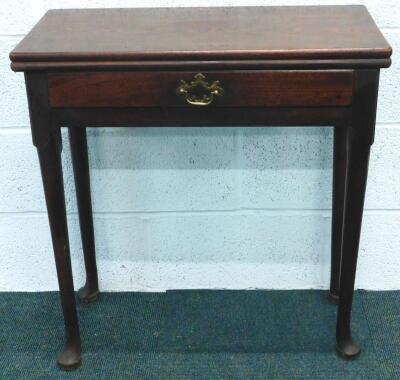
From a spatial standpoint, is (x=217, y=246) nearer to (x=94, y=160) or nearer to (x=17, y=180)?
(x=94, y=160)

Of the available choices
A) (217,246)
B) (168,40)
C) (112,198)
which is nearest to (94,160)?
(112,198)

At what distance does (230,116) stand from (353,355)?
2.08 ft

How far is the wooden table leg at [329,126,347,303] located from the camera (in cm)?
160

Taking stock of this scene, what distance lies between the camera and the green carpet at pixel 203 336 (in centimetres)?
156

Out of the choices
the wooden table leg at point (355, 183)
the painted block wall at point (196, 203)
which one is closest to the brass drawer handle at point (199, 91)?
the wooden table leg at point (355, 183)

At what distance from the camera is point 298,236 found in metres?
1.78

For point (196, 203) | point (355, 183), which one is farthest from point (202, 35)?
point (196, 203)

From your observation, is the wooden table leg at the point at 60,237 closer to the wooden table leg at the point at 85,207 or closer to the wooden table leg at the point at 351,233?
the wooden table leg at the point at 85,207

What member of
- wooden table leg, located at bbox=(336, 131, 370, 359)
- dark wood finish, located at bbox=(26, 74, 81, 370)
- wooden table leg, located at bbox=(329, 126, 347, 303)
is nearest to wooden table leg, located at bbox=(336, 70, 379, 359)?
wooden table leg, located at bbox=(336, 131, 370, 359)

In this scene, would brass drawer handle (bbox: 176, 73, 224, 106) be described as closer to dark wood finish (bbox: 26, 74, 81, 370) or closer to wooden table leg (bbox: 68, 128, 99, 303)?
dark wood finish (bbox: 26, 74, 81, 370)

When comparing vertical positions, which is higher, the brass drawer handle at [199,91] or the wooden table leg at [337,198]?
the brass drawer handle at [199,91]

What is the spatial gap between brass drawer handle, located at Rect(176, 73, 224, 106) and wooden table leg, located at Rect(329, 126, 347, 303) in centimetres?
43

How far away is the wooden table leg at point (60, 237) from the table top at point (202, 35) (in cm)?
17

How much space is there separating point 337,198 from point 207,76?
0.56 metres
